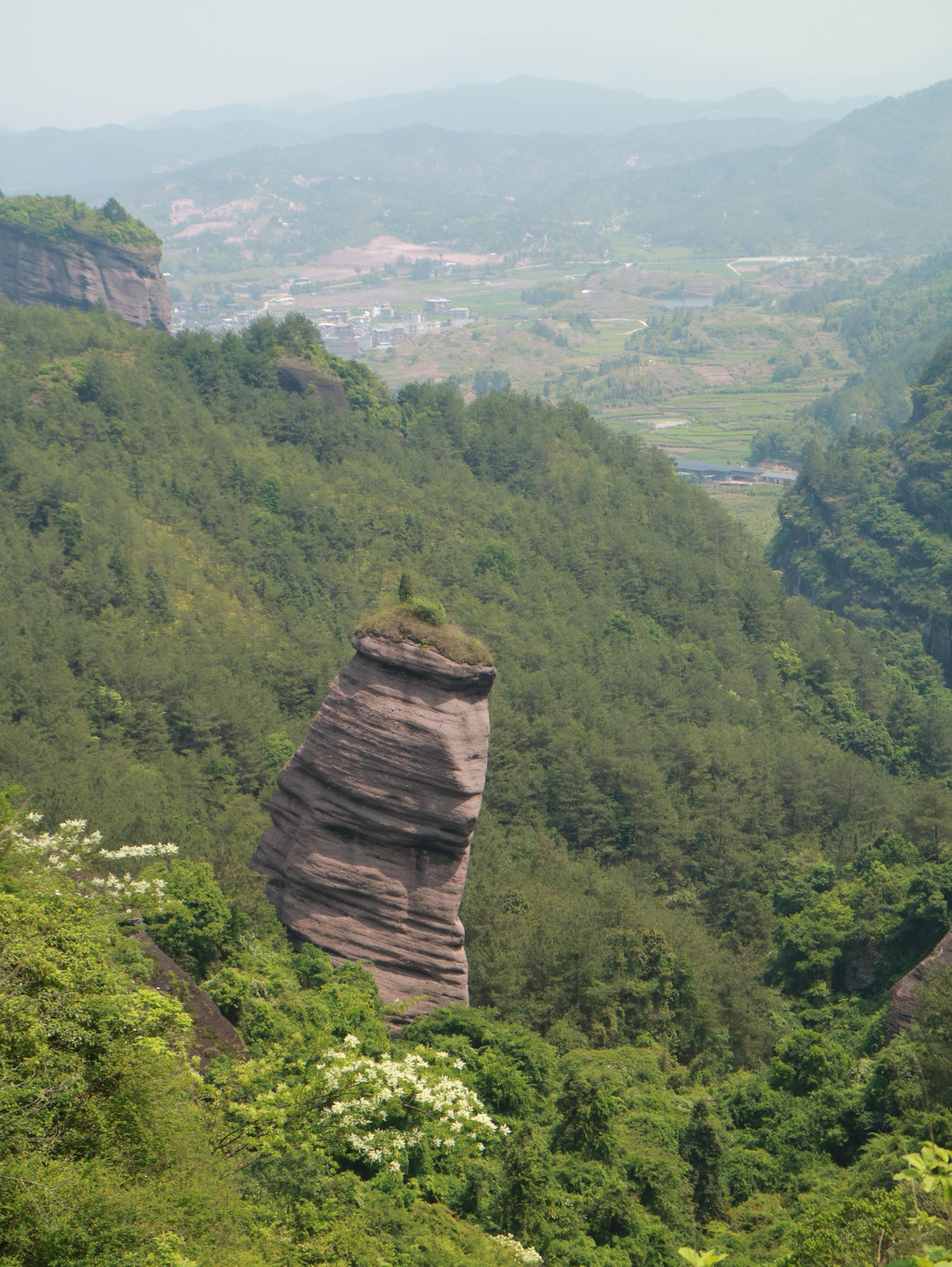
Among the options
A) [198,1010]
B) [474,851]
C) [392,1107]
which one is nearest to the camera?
[392,1107]

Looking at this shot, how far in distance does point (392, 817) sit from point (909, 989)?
655 inches

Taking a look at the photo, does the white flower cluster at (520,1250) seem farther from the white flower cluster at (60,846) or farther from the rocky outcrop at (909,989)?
the rocky outcrop at (909,989)

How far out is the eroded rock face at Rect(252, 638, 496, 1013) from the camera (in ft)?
120

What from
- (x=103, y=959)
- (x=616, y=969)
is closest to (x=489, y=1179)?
(x=103, y=959)

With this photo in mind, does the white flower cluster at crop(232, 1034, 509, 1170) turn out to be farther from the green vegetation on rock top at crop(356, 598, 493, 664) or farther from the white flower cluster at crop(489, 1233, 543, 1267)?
the green vegetation on rock top at crop(356, 598, 493, 664)

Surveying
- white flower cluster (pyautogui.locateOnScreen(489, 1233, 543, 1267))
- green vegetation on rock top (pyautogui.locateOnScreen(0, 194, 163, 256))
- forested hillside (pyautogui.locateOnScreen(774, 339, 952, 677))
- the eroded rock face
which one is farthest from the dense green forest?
green vegetation on rock top (pyautogui.locateOnScreen(0, 194, 163, 256))

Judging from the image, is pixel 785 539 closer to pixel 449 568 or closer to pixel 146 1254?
pixel 449 568

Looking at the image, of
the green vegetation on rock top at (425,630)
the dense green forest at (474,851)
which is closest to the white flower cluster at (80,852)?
the dense green forest at (474,851)

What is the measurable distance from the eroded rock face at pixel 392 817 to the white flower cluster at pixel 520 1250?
12535 millimetres

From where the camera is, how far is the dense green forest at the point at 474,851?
20000 mm

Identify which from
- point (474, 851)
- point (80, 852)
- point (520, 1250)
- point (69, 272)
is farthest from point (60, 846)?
point (69, 272)

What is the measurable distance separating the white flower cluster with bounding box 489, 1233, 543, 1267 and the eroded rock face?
1253cm

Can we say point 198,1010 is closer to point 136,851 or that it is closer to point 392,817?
point 136,851

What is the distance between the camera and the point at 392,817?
37000 mm
